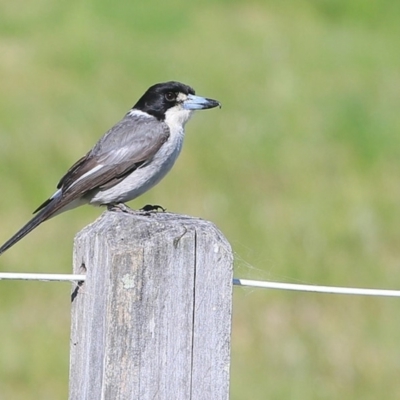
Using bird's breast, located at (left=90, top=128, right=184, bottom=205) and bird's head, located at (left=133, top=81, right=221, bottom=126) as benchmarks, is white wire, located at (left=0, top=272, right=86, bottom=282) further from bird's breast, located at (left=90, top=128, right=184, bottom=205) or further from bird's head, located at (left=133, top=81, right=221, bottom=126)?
bird's head, located at (left=133, top=81, right=221, bottom=126)

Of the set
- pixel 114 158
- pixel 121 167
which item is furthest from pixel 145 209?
pixel 114 158

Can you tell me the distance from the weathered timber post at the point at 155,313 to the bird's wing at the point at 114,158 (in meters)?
2.71

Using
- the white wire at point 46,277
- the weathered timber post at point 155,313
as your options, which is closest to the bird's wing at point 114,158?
the white wire at point 46,277

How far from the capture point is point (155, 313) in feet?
8.23

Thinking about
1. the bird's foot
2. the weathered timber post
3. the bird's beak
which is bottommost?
the weathered timber post

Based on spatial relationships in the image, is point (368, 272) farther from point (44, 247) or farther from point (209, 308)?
point (209, 308)

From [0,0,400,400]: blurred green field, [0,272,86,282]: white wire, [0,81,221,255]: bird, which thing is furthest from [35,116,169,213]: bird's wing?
[0,272,86,282]: white wire

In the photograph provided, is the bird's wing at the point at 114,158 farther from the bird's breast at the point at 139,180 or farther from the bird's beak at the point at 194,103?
the bird's beak at the point at 194,103

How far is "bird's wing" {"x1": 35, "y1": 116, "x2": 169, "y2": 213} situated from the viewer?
17.4 ft

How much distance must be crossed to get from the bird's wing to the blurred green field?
92 cm

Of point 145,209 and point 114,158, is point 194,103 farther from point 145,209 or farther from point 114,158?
point 145,209

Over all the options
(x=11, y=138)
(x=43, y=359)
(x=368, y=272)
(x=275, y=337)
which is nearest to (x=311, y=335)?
(x=275, y=337)

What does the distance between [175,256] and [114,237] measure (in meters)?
0.15

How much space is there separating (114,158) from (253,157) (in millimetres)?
4613
